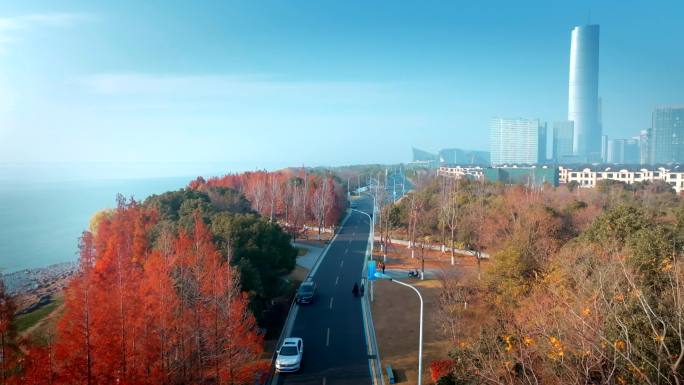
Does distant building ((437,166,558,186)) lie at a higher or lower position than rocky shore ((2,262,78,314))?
higher

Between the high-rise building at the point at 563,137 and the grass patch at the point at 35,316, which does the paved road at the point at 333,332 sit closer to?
the grass patch at the point at 35,316

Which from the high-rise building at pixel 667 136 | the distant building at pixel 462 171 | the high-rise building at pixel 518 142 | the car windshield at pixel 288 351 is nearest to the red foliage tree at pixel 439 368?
the car windshield at pixel 288 351

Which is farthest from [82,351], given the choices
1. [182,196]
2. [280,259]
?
[182,196]

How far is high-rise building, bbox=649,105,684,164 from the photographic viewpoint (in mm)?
115188

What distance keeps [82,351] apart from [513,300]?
13.2m

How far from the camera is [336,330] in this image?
57.8ft

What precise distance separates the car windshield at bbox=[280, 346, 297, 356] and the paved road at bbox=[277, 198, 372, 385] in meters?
0.60

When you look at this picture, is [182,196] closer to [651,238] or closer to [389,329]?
[389,329]

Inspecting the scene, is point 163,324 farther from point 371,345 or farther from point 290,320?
point 290,320

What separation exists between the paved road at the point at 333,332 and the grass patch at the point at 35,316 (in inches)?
488

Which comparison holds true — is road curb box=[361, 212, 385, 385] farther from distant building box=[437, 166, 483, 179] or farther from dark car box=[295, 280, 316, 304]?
distant building box=[437, 166, 483, 179]

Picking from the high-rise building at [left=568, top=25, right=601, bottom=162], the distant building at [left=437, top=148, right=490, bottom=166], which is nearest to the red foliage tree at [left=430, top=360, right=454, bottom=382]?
the distant building at [left=437, top=148, right=490, bottom=166]

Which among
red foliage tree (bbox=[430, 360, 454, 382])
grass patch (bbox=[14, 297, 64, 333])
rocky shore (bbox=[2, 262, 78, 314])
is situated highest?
red foliage tree (bbox=[430, 360, 454, 382])

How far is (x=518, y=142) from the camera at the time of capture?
152375 mm
